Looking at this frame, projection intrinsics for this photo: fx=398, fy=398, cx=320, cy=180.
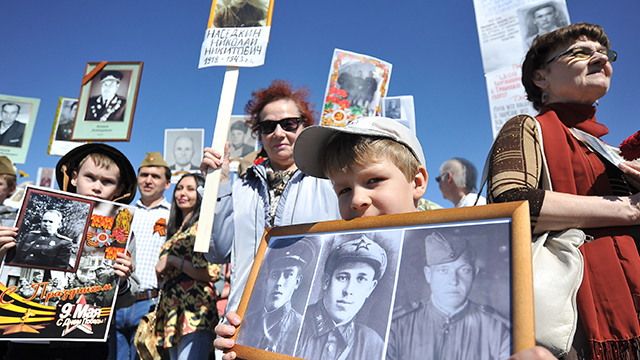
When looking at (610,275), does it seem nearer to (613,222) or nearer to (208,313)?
(613,222)

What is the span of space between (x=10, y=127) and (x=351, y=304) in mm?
6736

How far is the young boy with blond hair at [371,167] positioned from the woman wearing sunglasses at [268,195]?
0.64 metres

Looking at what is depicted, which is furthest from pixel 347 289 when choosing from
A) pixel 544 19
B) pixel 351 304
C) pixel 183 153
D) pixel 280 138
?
pixel 183 153

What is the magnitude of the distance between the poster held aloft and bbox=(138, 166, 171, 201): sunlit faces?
111 inches

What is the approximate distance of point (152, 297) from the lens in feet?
12.5

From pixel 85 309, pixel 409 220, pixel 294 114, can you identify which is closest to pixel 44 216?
pixel 85 309

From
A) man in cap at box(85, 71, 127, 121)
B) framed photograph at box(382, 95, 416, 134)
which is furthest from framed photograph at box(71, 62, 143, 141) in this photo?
framed photograph at box(382, 95, 416, 134)

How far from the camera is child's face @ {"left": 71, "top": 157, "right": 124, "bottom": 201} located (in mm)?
2588

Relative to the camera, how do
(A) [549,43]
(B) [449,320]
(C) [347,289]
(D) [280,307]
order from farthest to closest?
(A) [549,43]
(D) [280,307]
(C) [347,289]
(B) [449,320]

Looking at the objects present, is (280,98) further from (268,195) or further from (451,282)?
(451,282)

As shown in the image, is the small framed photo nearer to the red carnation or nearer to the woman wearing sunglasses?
the woman wearing sunglasses

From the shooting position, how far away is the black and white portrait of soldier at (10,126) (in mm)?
5793

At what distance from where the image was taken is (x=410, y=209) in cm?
147

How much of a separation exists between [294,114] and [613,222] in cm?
187
